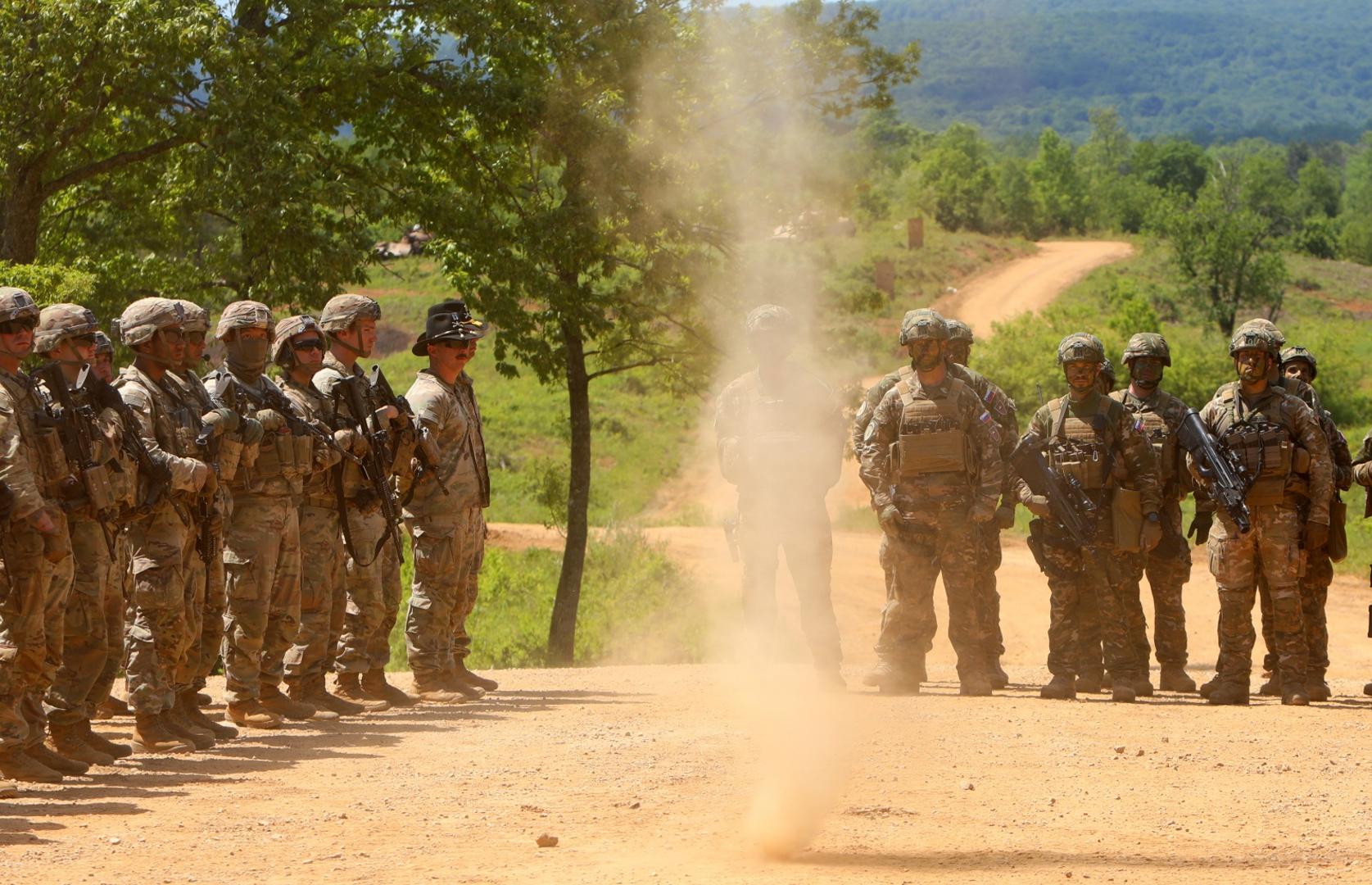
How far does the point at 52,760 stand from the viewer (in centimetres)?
831

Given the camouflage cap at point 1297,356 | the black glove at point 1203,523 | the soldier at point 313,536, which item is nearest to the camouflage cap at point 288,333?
the soldier at point 313,536

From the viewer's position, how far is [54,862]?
21.2ft

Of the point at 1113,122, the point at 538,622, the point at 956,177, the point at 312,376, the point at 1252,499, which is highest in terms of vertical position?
the point at 1113,122

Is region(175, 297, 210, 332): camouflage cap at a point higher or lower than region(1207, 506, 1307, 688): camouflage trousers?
higher

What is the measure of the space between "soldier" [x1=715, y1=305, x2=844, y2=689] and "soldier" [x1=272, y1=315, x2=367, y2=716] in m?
2.53

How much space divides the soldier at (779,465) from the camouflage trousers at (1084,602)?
1.66 m

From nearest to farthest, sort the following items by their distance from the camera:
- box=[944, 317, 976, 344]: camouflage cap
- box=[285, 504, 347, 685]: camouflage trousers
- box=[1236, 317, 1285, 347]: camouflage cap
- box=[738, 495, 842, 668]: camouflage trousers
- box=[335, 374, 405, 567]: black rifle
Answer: box=[285, 504, 347, 685]: camouflage trousers < box=[335, 374, 405, 567]: black rifle < box=[738, 495, 842, 668]: camouflage trousers < box=[1236, 317, 1285, 347]: camouflage cap < box=[944, 317, 976, 344]: camouflage cap

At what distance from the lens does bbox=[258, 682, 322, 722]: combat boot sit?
10547 mm

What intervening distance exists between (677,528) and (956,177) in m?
38.9

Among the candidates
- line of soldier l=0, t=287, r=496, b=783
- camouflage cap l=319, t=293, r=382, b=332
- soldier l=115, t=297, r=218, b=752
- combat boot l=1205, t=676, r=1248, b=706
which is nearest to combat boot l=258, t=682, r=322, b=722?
line of soldier l=0, t=287, r=496, b=783

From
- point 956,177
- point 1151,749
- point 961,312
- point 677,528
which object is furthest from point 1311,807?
point 956,177

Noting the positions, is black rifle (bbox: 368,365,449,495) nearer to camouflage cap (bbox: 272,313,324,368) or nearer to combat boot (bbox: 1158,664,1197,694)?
camouflage cap (bbox: 272,313,324,368)

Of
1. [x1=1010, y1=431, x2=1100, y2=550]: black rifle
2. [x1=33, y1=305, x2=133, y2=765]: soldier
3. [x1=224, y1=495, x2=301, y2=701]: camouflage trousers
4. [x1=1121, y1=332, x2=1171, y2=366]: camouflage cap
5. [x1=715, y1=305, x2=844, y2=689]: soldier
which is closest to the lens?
[x1=33, y1=305, x2=133, y2=765]: soldier

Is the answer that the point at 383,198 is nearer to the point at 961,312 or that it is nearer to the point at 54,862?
the point at 54,862
